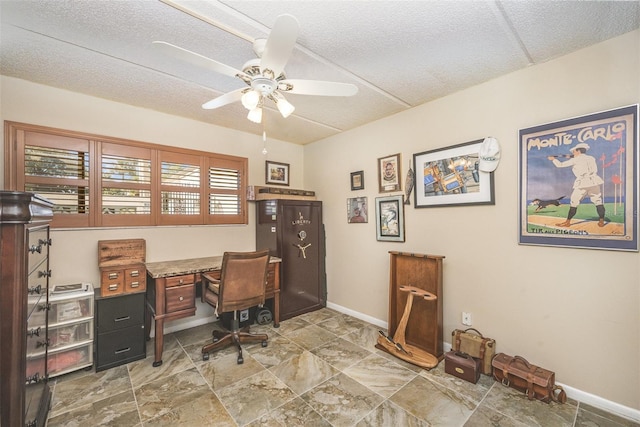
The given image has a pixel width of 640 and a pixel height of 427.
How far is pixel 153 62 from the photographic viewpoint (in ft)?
6.79

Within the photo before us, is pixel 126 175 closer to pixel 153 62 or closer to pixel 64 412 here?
pixel 153 62

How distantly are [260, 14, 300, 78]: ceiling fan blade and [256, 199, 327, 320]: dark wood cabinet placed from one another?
2107 mm

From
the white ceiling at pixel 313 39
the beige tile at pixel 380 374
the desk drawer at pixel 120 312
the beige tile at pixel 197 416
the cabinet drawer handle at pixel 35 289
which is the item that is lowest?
the beige tile at pixel 380 374

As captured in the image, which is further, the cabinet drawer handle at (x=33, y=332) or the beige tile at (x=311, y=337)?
the beige tile at (x=311, y=337)

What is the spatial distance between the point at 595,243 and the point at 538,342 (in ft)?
2.94

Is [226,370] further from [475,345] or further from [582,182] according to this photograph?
[582,182]

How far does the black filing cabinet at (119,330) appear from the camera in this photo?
91.3 inches

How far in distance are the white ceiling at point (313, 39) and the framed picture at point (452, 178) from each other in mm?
614

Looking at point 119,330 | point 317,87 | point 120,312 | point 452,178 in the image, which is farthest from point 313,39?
point 119,330

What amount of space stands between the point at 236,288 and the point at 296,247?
1.23m

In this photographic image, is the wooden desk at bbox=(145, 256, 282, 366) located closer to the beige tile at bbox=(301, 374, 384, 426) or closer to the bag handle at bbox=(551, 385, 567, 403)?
the beige tile at bbox=(301, 374, 384, 426)

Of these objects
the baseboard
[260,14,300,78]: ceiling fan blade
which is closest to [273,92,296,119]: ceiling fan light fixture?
[260,14,300,78]: ceiling fan blade

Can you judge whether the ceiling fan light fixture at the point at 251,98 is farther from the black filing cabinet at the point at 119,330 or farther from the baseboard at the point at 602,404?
the baseboard at the point at 602,404

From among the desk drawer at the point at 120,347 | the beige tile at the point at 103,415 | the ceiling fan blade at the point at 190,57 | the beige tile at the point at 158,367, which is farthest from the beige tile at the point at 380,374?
the ceiling fan blade at the point at 190,57
